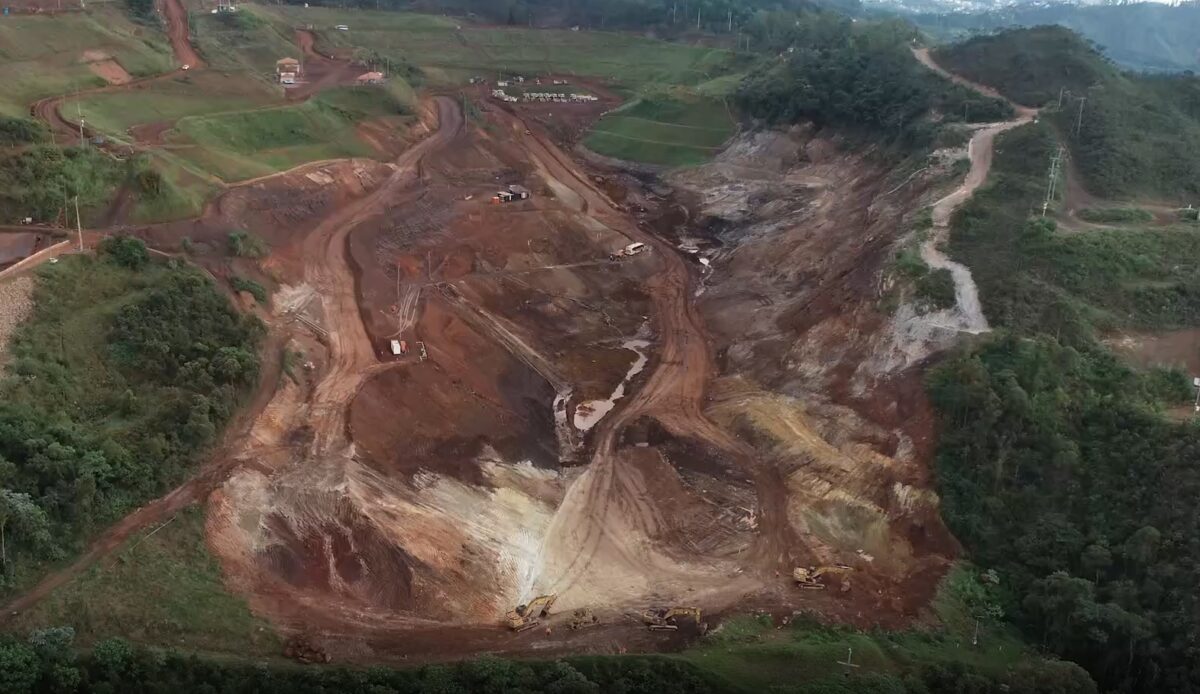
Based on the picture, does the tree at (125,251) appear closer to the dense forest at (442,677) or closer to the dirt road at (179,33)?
the dense forest at (442,677)

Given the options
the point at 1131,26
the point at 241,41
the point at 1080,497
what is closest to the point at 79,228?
the point at 241,41

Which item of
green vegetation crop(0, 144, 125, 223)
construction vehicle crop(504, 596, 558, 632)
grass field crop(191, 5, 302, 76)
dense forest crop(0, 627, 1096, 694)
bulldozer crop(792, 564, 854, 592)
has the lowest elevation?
construction vehicle crop(504, 596, 558, 632)

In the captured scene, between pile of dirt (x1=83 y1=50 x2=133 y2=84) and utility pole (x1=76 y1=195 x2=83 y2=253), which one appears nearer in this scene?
utility pole (x1=76 y1=195 x2=83 y2=253)

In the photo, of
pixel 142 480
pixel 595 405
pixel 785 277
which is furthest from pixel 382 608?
pixel 785 277

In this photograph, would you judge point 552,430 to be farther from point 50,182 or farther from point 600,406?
point 50,182

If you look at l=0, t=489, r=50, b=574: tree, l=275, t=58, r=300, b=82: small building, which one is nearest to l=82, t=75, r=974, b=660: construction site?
l=0, t=489, r=50, b=574: tree

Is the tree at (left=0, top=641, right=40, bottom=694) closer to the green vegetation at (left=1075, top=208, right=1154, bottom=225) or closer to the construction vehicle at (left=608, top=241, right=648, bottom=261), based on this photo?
the construction vehicle at (left=608, top=241, right=648, bottom=261)

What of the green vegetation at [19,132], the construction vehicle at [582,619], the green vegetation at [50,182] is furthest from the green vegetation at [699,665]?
the green vegetation at [19,132]
